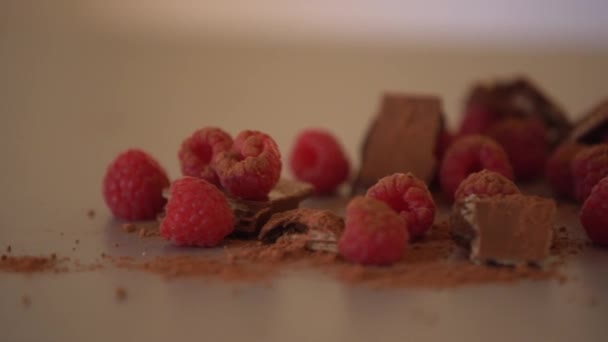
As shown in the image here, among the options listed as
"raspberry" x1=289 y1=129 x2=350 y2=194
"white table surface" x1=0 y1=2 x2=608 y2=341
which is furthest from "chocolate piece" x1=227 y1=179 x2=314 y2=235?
"raspberry" x1=289 y1=129 x2=350 y2=194

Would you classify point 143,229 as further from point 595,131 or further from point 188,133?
point 595,131

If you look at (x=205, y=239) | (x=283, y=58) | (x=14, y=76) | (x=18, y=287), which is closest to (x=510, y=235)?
(x=205, y=239)

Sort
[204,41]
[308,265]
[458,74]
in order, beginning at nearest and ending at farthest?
[308,265] → [458,74] → [204,41]

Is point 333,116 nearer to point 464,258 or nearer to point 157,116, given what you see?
point 157,116

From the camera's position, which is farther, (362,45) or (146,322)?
(362,45)

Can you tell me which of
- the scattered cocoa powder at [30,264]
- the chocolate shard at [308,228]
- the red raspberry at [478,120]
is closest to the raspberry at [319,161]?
the red raspberry at [478,120]
